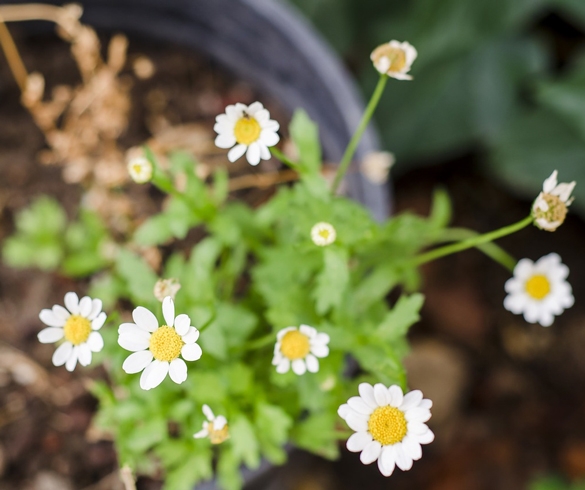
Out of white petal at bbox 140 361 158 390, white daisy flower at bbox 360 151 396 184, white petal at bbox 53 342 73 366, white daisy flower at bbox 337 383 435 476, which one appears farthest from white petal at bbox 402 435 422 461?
white daisy flower at bbox 360 151 396 184

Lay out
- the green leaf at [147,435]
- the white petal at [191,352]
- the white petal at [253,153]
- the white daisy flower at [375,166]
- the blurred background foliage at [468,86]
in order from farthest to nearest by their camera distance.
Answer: the blurred background foliage at [468,86]
the white daisy flower at [375,166]
the green leaf at [147,435]
the white petal at [253,153]
the white petal at [191,352]

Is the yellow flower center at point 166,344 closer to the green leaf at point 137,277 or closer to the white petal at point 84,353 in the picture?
the white petal at point 84,353

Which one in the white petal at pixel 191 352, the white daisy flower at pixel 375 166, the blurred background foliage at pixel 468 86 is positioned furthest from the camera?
the blurred background foliage at pixel 468 86

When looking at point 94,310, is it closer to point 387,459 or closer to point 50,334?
point 50,334

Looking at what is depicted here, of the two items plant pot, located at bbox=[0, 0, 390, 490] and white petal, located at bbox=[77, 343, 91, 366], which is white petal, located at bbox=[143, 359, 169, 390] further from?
plant pot, located at bbox=[0, 0, 390, 490]

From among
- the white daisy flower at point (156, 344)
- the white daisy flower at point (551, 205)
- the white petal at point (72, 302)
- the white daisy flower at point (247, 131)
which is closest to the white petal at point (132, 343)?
the white daisy flower at point (156, 344)

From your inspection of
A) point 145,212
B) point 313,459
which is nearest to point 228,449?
point 145,212

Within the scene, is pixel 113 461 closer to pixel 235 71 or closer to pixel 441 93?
pixel 235 71
